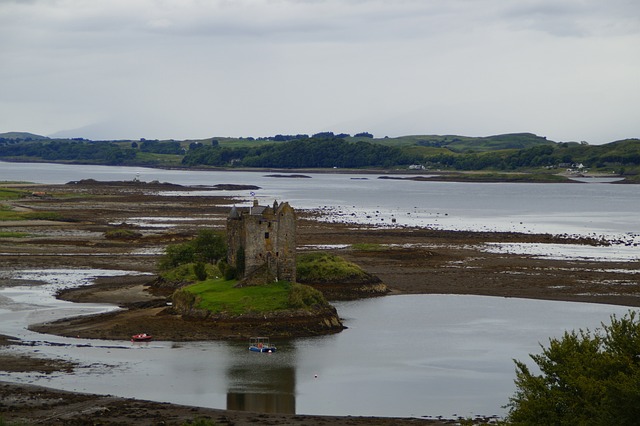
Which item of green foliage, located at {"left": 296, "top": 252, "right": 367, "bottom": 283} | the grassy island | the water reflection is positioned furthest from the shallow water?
green foliage, located at {"left": 296, "top": 252, "right": 367, "bottom": 283}

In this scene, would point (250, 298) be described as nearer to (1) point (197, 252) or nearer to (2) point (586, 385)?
(1) point (197, 252)

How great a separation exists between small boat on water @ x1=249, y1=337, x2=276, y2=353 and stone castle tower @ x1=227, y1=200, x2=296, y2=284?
710cm

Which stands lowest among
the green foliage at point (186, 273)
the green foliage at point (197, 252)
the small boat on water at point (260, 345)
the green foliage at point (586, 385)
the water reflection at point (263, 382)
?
the water reflection at point (263, 382)

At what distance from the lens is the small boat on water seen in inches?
2157

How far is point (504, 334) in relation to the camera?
60500 mm

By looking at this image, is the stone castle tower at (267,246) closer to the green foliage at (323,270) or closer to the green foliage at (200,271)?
the green foliage at (200,271)

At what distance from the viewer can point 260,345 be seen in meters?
55.5

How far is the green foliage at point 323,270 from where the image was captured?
77.2m

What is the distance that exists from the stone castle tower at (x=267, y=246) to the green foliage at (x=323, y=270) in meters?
11.8

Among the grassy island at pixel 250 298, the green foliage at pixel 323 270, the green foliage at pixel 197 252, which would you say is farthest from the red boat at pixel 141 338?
the green foliage at pixel 197 252

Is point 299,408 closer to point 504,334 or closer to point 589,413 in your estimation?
point 589,413

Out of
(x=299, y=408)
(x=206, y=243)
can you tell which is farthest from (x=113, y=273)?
(x=299, y=408)

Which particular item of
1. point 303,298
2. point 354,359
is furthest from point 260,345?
point 303,298

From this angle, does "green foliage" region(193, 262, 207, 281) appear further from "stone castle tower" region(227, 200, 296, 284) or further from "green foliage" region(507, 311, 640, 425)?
"green foliage" region(507, 311, 640, 425)
